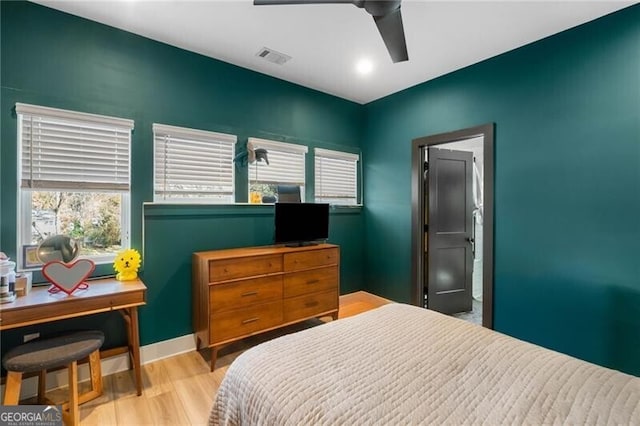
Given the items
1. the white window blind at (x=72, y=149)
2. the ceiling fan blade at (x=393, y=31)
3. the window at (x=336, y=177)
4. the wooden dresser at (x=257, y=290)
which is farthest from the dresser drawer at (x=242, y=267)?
the ceiling fan blade at (x=393, y=31)

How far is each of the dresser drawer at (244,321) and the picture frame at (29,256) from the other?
4.25 ft

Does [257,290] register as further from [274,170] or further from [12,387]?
[12,387]

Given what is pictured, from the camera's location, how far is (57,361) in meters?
1.69

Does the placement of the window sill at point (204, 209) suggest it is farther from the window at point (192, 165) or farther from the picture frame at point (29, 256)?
the picture frame at point (29, 256)

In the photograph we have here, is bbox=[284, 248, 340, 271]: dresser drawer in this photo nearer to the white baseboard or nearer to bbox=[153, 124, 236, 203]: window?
bbox=[153, 124, 236, 203]: window

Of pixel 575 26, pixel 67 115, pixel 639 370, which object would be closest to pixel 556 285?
pixel 639 370

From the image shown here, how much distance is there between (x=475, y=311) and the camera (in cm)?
382

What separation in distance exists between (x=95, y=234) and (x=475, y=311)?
167 inches

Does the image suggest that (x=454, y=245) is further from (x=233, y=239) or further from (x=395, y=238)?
(x=233, y=239)

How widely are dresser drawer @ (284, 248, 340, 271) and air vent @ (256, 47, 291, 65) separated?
191cm

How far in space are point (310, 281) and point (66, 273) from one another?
6.36ft

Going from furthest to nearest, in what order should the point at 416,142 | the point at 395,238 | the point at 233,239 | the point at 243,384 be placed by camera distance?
the point at 395,238 → the point at 416,142 → the point at 233,239 → the point at 243,384

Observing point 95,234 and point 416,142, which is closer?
point 95,234

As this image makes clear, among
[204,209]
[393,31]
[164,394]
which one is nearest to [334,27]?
[393,31]
